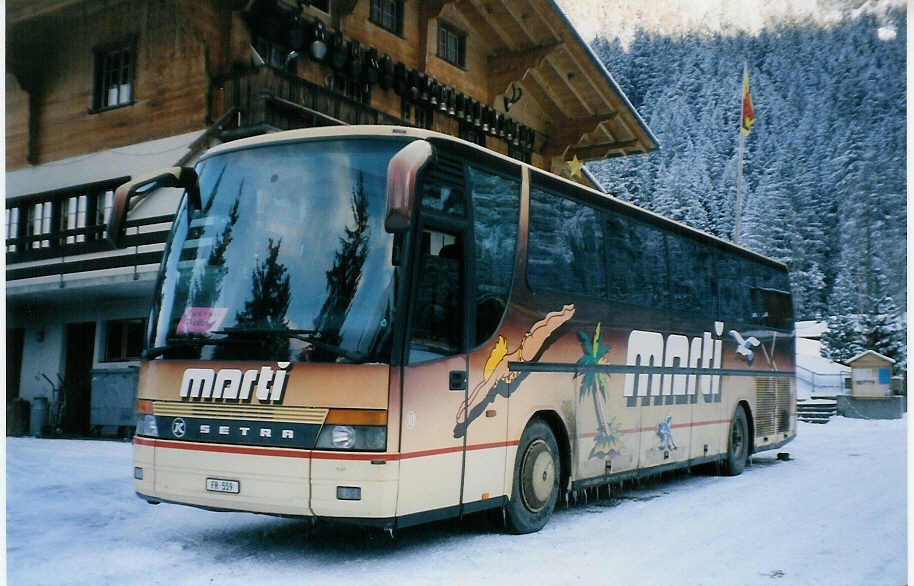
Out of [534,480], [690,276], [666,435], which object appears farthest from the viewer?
[690,276]

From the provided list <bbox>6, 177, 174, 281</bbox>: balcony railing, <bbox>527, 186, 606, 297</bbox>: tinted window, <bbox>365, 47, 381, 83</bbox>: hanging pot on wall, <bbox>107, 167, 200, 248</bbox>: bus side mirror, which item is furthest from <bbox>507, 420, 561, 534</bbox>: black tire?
<bbox>365, 47, 381, 83</bbox>: hanging pot on wall

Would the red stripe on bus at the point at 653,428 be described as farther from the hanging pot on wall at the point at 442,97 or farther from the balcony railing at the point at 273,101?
the hanging pot on wall at the point at 442,97

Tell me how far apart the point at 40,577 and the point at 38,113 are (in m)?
10.1

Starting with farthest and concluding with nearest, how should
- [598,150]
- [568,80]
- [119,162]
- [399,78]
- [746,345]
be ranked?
[598,150]
[568,80]
[399,78]
[119,162]
[746,345]

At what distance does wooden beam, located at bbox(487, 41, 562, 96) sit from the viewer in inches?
840

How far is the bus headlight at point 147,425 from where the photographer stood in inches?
280

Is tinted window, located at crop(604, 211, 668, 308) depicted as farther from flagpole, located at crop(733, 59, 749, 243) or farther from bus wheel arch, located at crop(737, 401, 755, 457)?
bus wheel arch, located at crop(737, 401, 755, 457)

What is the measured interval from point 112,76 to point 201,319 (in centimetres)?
1134

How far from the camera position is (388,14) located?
63.9 ft

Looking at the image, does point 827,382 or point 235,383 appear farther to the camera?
point 827,382

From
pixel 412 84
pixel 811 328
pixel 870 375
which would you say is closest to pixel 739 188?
pixel 811 328

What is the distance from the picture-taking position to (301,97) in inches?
603

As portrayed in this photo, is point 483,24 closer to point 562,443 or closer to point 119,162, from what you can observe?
point 119,162

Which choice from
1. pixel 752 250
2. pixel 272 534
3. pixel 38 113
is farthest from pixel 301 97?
pixel 272 534
